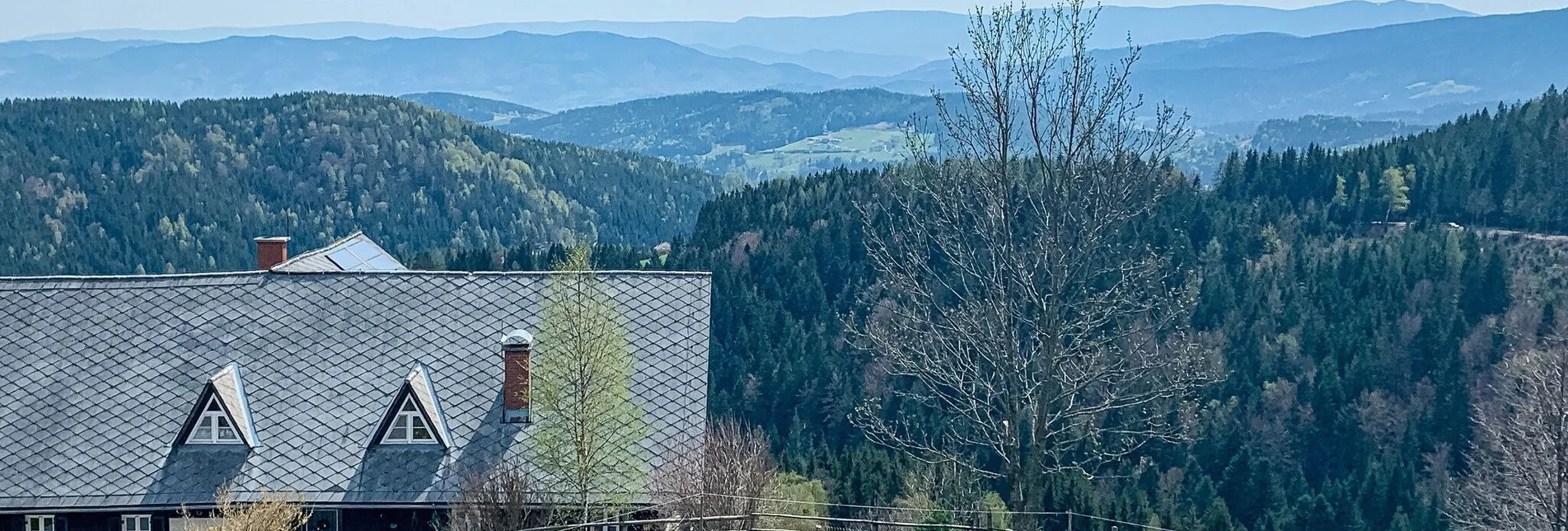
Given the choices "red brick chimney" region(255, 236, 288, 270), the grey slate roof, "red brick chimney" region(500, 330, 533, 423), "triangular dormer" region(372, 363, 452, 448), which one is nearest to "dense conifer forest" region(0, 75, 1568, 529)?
"red brick chimney" region(255, 236, 288, 270)

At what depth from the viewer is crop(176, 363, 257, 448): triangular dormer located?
30.6 meters

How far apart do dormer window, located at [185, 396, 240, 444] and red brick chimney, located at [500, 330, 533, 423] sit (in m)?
5.21

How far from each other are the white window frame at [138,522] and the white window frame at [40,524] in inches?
50.6

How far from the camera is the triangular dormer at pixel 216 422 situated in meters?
30.6

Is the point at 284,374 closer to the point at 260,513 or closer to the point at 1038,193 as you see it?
the point at 260,513

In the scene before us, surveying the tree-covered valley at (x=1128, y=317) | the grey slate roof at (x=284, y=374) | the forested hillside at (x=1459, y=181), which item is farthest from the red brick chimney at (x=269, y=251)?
the forested hillside at (x=1459, y=181)

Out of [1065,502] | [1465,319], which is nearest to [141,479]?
[1065,502]

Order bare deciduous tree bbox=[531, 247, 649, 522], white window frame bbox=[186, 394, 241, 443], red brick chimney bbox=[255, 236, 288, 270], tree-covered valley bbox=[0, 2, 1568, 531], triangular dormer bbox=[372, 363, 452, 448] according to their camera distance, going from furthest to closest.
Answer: red brick chimney bbox=[255, 236, 288, 270] < triangular dormer bbox=[372, 363, 452, 448] < white window frame bbox=[186, 394, 241, 443] < bare deciduous tree bbox=[531, 247, 649, 522] < tree-covered valley bbox=[0, 2, 1568, 531]

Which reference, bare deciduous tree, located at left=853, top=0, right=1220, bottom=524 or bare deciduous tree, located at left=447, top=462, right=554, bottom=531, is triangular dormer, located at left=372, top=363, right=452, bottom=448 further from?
bare deciduous tree, located at left=853, top=0, right=1220, bottom=524

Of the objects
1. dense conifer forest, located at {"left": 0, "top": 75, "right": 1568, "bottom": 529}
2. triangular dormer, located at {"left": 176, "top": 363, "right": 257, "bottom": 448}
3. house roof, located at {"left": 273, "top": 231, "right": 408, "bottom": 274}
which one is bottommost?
dense conifer forest, located at {"left": 0, "top": 75, "right": 1568, "bottom": 529}

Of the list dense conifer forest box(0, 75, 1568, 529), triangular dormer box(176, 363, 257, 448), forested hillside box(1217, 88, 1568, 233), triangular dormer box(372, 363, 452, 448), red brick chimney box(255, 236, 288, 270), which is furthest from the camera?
forested hillside box(1217, 88, 1568, 233)

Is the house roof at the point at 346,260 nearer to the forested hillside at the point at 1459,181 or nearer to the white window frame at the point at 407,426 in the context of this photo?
the white window frame at the point at 407,426

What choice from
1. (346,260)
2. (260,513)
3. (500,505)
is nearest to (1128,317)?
(500,505)

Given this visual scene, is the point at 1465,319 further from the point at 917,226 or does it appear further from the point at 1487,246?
the point at 917,226
